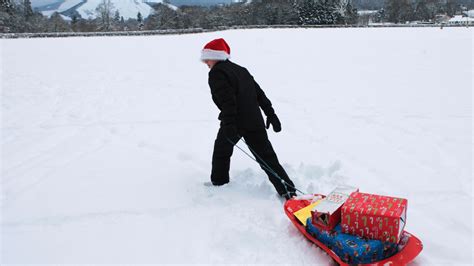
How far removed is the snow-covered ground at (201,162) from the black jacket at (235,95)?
87cm

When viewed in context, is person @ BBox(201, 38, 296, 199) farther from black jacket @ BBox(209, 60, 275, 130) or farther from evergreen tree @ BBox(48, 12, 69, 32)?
evergreen tree @ BBox(48, 12, 69, 32)

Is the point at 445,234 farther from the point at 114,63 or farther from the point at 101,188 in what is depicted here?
the point at 114,63

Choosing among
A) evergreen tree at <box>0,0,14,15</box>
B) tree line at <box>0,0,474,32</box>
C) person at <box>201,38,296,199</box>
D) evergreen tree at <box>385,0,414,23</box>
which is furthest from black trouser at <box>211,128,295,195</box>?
evergreen tree at <box>385,0,414,23</box>

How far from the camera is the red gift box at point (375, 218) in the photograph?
2896mm

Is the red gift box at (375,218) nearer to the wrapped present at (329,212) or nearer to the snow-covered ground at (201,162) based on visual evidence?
the wrapped present at (329,212)

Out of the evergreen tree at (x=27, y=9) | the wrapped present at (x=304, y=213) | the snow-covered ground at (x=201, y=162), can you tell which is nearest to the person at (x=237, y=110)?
the snow-covered ground at (x=201, y=162)

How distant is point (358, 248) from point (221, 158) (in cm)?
189

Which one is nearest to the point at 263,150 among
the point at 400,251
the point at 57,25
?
the point at 400,251

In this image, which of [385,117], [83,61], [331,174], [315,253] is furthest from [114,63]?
[315,253]

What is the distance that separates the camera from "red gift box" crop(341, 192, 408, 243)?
290 centimetres

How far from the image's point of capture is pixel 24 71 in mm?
13992

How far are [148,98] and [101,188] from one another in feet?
18.6

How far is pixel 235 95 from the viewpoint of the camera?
13.0 ft

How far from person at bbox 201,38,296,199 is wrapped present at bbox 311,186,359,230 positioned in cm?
86
